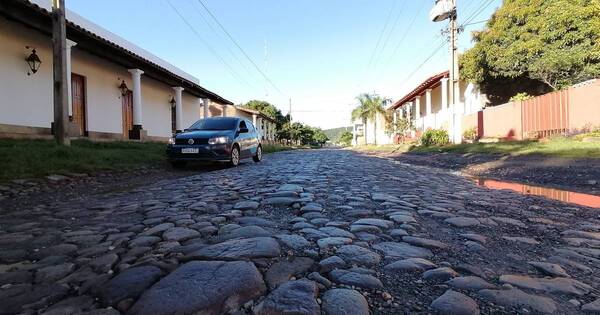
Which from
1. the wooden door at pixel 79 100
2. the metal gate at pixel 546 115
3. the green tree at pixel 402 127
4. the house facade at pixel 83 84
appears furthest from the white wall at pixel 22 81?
the green tree at pixel 402 127

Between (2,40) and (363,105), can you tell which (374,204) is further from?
(363,105)

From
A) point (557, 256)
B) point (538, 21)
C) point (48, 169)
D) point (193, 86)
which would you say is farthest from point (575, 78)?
point (48, 169)

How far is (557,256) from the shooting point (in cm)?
256

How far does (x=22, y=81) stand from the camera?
36.5 feet

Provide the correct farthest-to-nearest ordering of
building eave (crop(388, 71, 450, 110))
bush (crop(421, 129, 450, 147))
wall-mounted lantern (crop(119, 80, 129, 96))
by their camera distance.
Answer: building eave (crop(388, 71, 450, 110))
bush (crop(421, 129, 450, 147))
wall-mounted lantern (crop(119, 80, 129, 96))

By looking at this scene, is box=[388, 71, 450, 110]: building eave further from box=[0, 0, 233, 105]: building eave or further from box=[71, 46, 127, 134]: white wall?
box=[71, 46, 127, 134]: white wall

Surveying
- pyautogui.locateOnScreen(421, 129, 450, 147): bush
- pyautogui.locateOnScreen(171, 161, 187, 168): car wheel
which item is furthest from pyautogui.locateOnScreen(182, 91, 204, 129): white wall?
pyautogui.locateOnScreen(421, 129, 450, 147): bush

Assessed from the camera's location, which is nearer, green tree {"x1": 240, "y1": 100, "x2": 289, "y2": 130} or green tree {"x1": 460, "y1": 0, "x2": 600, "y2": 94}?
green tree {"x1": 460, "y1": 0, "x2": 600, "y2": 94}

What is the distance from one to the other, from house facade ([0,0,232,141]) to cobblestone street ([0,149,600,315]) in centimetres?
791

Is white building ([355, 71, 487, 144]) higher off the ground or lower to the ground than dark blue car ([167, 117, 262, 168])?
higher

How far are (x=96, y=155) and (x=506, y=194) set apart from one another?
27.1 feet

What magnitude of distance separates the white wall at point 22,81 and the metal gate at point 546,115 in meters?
18.6

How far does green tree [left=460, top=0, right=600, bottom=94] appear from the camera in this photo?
17.8m

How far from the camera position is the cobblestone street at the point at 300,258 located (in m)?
1.80
